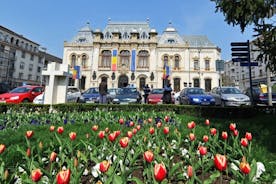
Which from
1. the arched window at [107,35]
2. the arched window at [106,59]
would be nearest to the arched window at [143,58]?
the arched window at [106,59]

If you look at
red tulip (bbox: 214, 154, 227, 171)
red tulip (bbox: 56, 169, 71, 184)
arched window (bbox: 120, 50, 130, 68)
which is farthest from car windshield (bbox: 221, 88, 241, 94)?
arched window (bbox: 120, 50, 130, 68)

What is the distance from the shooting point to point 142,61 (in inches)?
1460

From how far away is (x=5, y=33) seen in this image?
43188 mm

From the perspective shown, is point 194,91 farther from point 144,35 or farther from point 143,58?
point 144,35

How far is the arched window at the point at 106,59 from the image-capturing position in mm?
37369

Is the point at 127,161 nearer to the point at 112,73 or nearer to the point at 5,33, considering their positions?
the point at 112,73

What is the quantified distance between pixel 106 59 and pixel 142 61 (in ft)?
25.5

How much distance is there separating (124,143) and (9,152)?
1.69 m

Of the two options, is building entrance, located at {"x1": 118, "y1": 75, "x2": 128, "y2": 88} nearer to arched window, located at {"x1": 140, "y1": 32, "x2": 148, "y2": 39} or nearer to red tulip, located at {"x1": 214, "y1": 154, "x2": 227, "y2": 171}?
arched window, located at {"x1": 140, "y1": 32, "x2": 148, "y2": 39}

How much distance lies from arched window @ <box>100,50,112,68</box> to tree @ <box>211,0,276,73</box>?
3211 centimetres

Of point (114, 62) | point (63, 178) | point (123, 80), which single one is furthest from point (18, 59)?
point (63, 178)

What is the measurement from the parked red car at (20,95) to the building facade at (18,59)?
37.0m

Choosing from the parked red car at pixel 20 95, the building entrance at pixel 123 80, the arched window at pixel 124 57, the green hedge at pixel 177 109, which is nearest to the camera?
the green hedge at pixel 177 109

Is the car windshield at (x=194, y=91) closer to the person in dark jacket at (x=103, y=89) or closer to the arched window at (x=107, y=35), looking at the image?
the person in dark jacket at (x=103, y=89)
